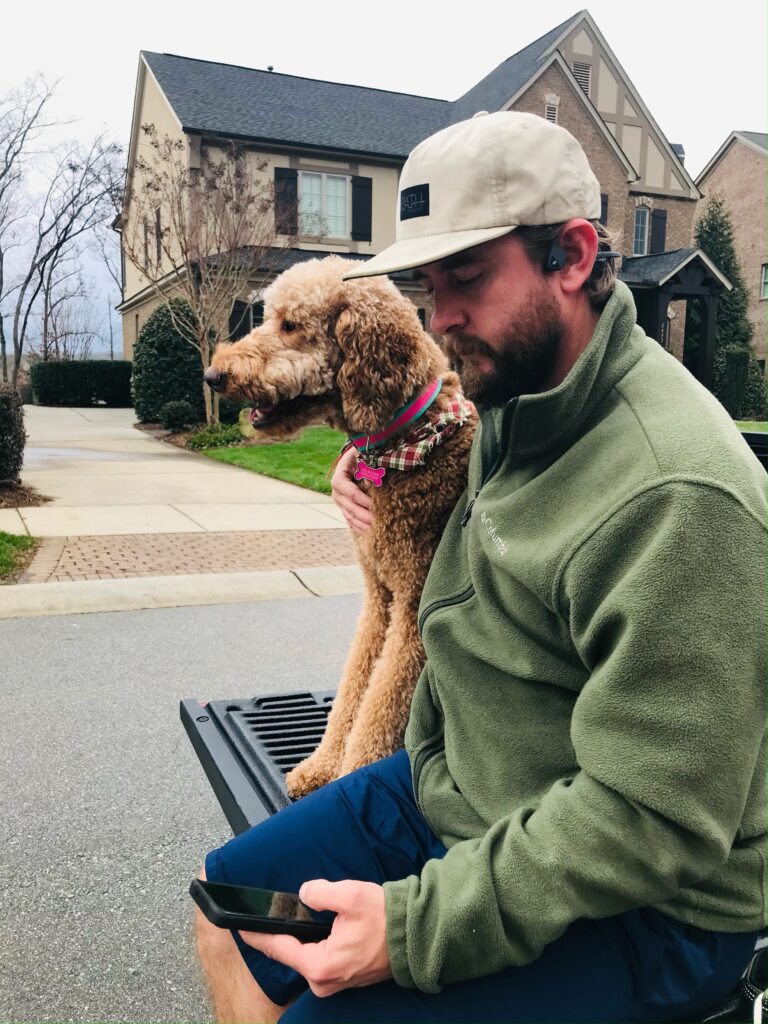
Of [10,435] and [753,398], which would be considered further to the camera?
[753,398]

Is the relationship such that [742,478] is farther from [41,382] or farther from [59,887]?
[41,382]

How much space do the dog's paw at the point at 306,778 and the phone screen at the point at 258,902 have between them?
0.89 meters

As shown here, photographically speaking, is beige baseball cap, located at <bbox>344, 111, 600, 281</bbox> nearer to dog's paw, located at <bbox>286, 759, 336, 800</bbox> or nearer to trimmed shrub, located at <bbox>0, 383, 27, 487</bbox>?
dog's paw, located at <bbox>286, 759, 336, 800</bbox>

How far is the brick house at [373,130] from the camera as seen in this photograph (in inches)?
865

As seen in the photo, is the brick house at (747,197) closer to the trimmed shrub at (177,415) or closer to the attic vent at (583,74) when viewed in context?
the attic vent at (583,74)

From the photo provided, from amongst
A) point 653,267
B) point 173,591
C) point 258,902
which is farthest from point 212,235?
point 258,902

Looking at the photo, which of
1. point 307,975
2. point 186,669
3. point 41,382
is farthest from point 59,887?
point 41,382

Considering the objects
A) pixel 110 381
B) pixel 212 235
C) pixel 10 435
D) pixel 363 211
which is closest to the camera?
pixel 10 435

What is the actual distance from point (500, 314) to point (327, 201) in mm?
22981

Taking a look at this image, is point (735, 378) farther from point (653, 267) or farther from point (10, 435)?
point (10, 435)

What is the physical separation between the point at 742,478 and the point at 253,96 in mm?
25565

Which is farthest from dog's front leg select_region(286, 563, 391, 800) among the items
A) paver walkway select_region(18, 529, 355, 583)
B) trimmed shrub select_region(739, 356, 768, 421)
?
trimmed shrub select_region(739, 356, 768, 421)

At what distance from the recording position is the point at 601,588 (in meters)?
1.28

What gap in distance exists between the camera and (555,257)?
1526 millimetres
